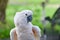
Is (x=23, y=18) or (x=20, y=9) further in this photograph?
(x=20, y=9)

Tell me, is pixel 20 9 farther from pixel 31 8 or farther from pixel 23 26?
pixel 23 26

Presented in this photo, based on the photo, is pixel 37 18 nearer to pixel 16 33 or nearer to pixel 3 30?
pixel 3 30

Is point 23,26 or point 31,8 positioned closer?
point 23,26

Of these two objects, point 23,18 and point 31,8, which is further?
point 31,8

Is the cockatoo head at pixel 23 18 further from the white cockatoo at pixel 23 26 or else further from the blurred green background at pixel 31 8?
the blurred green background at pixel 31 8

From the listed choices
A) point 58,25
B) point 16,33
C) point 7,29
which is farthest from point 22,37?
point 58,25

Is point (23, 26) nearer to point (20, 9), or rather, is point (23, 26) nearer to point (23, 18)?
point (23, 18)

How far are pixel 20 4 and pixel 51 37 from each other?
497 millimetres

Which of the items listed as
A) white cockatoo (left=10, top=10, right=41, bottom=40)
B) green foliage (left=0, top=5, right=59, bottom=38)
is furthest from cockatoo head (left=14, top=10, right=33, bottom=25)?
green foliage (left=0, top=5, right=59, bottom=38)

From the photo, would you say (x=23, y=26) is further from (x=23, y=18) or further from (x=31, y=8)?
(x=31, y=8)

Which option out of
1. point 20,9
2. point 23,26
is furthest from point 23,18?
point 20,9

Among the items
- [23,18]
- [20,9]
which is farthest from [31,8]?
[23,18]

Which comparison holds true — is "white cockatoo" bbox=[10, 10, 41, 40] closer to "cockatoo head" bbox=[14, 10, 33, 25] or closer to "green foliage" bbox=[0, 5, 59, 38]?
"cockatoo head" bbox=[14, 10, 33, 25]

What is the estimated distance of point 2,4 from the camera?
5.79 feet
